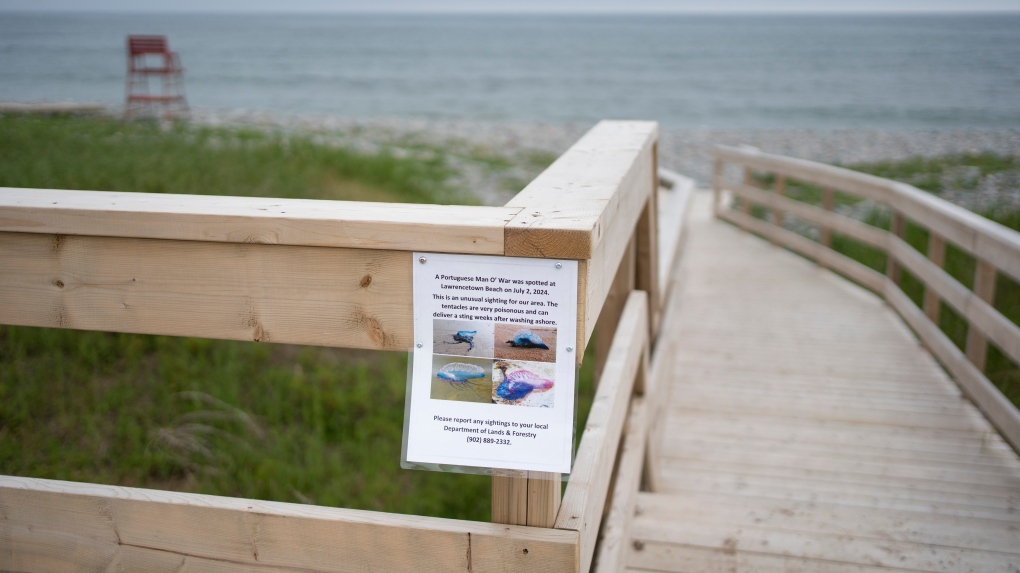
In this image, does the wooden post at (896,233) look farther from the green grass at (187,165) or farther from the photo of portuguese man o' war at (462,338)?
the photo of portuguese man o' war at (462,338)

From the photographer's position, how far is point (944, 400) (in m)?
4.14

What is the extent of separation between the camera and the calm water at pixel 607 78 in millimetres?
26766

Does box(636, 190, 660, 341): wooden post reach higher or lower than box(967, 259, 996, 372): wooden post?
higher

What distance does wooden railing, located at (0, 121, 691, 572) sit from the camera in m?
1.28

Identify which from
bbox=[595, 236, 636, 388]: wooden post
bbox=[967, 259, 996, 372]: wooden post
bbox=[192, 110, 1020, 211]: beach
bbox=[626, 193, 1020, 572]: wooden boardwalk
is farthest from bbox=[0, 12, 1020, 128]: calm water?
bbox=[967, 259, 996, 372]: wooden post

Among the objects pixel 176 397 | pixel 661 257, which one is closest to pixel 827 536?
pixel 661 257

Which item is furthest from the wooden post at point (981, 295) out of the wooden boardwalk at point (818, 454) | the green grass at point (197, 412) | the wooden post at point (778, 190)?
the wooden post at point (778, 190)

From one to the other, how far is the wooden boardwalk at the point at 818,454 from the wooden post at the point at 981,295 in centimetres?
25

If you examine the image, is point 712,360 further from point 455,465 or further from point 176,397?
point 455,465

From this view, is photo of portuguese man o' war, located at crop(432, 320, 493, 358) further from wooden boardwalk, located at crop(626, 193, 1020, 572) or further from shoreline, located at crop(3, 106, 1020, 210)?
shoreline, located at crop(3, 106, 1020, 210)

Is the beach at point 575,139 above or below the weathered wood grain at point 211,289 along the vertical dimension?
below

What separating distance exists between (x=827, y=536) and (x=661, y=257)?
1.66 m

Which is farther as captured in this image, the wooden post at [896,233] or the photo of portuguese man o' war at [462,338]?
the wooden post at [896,233]

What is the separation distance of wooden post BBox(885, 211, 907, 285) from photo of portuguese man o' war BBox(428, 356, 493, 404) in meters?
5.06
